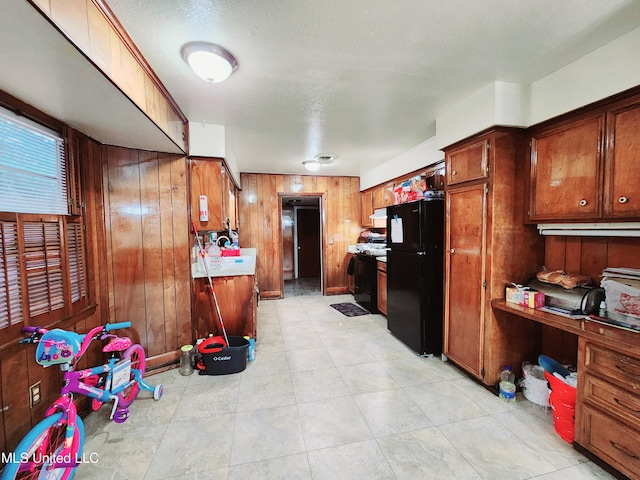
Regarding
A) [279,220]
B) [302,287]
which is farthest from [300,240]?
[279,220]

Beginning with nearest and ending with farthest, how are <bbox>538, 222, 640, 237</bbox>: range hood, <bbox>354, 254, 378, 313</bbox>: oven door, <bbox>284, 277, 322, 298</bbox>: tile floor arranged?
<bbox>538, 222, 640, 237</bbox>: range hood, <bbox>354, 254, 378, 313</bbox>: oven door, <bbox>284, 277, 322, 298</bbox>: tile floor

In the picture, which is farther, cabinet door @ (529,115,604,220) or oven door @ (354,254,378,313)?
oven door @ (354,254,378,313)

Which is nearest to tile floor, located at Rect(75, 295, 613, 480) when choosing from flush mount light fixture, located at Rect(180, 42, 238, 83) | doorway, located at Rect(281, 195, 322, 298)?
flush mount light fixture, located at Rect(180, 42, 238, 83)

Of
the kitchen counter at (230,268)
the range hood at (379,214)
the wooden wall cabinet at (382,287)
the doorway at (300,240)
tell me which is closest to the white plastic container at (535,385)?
the wooden wall cabinet at (382,287)

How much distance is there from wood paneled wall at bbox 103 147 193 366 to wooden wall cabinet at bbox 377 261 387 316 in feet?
8.70

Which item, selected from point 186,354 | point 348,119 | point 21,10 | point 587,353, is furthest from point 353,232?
point 21,10

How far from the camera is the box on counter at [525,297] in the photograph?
6.57ft

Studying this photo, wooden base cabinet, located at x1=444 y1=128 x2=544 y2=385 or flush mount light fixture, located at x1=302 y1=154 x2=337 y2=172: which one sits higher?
flush mount light fixture, located at x1=302 y1=154 x2=337 y2=172

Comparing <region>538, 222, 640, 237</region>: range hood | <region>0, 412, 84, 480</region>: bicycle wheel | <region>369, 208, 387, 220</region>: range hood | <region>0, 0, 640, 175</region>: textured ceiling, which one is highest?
<region>0, 0, 640, 175</region>: textured ceiling

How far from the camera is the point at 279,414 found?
1.97 metres

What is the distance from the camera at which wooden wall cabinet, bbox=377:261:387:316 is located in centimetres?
402

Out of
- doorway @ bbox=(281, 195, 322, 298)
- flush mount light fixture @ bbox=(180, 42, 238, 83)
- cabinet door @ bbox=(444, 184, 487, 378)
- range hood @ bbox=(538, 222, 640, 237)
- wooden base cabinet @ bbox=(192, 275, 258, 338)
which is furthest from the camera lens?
doorway @ bbox=(281, 195, 322, 298)

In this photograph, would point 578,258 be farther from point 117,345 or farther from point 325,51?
point 117,345

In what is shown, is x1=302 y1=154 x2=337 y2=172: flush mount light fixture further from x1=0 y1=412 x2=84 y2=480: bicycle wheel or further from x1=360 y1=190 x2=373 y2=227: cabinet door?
x1=0 y1=412 x2=84 y2=480: bicycle wheel
